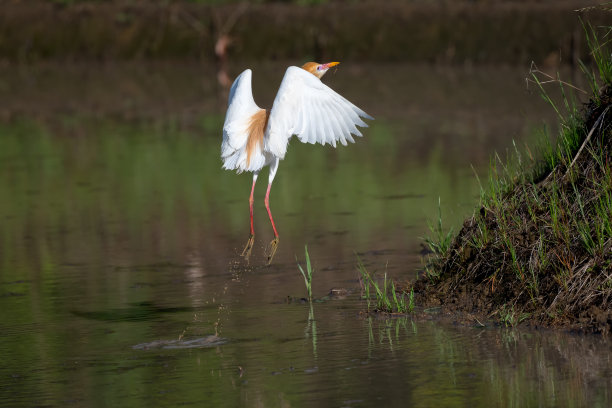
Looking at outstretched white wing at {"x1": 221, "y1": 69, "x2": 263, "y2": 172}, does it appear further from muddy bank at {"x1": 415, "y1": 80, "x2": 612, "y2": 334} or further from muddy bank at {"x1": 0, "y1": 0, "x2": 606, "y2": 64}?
muddy bank at {"x1": 0, "y1": 0, "x2": 606, "y2": 64}

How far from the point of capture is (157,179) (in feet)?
51.6

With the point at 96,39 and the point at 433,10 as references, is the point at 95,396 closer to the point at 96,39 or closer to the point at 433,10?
the point at 433,10

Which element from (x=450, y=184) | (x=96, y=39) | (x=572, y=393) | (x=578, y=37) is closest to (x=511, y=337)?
(x=572, y=393)

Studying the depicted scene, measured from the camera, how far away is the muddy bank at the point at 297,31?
110 ft

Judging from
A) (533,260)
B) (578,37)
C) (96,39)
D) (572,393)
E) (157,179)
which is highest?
(96,39)

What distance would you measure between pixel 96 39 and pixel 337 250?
30976 mm

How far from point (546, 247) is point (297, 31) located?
99.3 feet

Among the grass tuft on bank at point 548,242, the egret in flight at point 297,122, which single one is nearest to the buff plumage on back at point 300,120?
the egret in flight at point 297,122

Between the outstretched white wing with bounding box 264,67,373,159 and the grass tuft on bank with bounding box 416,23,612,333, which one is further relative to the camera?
the outstretched white wing with bounding box 264,67,373,159

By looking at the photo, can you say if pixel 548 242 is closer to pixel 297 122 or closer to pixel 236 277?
pixel 297 122

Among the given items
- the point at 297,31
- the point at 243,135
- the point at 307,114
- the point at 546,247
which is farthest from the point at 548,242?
the point at 297,31

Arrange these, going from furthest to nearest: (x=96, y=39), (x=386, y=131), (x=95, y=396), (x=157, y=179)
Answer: (x=96, y=39), (x=386, y=131), (x=157, y=179), (x=95, y=396)

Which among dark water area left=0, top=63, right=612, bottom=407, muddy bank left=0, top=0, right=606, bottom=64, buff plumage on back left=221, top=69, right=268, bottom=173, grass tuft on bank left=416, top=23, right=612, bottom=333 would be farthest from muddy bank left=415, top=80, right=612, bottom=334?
muddy bank left=0, top=0, right=606, bottom=64

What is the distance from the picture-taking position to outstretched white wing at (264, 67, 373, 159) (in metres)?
7.89
